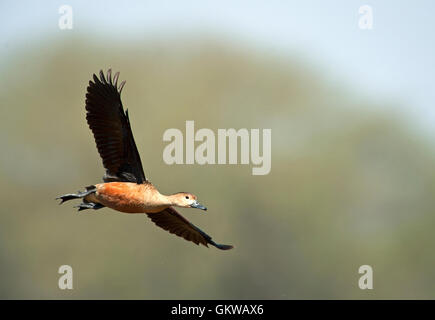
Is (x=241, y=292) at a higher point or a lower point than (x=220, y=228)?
lower

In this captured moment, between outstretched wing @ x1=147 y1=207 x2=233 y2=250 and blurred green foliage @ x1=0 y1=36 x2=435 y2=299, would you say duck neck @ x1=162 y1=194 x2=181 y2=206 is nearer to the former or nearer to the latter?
outstretched wing @ x1=147 y1=207 x2=233 y2=250

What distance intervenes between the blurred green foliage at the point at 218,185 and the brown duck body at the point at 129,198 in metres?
21.4

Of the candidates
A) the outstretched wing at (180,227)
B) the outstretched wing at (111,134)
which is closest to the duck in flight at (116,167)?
the outstretched wing at (111,134)

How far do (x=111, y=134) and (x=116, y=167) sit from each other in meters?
0.62

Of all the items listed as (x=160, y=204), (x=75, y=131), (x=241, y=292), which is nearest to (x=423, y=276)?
(x=241, y=292)

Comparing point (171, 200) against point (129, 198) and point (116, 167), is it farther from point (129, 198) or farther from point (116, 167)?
point (116, 167)

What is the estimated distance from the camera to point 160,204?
14.7 m

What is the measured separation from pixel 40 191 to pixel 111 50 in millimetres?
8609

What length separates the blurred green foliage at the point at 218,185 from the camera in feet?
124

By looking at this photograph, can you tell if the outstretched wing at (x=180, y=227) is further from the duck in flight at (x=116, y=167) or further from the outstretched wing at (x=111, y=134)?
the outstretched wing at (x=111, y=134)

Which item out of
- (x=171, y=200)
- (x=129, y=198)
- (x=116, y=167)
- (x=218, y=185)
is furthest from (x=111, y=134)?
(x=218, y=185)

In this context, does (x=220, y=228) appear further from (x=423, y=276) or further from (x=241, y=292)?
(x=423, y=276)

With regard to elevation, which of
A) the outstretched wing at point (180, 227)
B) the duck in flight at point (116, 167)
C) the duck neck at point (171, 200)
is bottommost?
the outstretched wing at point (180, 227)

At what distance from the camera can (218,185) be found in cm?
3875
